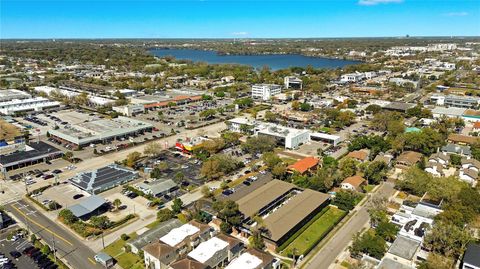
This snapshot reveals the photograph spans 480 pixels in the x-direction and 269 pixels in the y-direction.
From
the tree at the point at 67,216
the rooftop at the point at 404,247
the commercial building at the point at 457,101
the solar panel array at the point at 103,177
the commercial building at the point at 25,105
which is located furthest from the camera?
the commercial building at the point at 457,101

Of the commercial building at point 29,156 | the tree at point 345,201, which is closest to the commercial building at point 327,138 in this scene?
the tree at point 345,201

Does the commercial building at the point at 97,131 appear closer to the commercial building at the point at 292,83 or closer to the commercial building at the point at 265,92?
A: the commercial building at the point at 265,92

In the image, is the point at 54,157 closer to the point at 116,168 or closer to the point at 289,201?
the point at 116,168

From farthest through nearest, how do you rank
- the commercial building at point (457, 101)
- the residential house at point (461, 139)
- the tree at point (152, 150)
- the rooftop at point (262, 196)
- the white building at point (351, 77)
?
the white building at point (351, 77) → the commercial building at point (457, 101) → the residential house at point (461, 139) → the tree at point (152, 150) → the rooftop at point (262, 196)

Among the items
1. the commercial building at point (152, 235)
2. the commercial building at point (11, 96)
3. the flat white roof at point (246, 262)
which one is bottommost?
the commercial building at point (152, 235)

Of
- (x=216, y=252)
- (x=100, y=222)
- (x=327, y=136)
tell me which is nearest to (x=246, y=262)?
(x=216, y=252)

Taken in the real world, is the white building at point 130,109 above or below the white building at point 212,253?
above
